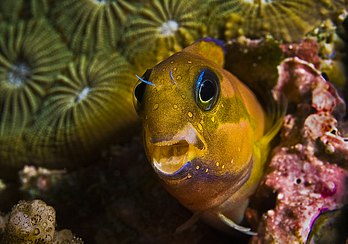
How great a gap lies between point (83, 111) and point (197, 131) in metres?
1.73

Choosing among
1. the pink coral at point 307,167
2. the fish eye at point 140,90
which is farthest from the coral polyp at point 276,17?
the fish eye at point 140,90

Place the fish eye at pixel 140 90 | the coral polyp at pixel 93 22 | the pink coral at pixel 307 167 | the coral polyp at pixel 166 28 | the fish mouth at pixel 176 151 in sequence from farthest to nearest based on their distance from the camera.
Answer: the coral polyp at pixel 93 22, the coral polyp at pixel 166 28, the pink coral at pixel 307 167, the fish eye at pixel 140 90, the fish mouth at pixel 176 151

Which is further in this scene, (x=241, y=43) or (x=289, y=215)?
(x=241, y=43)

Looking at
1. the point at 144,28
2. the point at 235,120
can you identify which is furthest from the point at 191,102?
the point at 144,28

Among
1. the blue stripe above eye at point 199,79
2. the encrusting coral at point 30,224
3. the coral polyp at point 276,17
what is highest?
the blue stripe above eye at point 199,79

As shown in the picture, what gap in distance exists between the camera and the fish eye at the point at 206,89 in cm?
213

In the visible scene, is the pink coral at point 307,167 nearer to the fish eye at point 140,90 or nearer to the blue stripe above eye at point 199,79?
the blue stripe above eye at point 199,79

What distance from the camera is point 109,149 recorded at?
12.0 feet

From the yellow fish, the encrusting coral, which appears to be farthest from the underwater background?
the encrusting coral

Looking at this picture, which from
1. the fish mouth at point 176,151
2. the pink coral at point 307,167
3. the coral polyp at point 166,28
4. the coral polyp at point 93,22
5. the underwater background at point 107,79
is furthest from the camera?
the coral polyp at point 93,22

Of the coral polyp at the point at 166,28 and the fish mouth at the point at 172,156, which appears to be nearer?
the fish mouth at the point at 172,156

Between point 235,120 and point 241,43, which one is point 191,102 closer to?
point 235,120

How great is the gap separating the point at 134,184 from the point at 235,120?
1.31m

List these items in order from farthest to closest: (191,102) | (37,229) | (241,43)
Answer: (241,43) → (37,229) → (191,102)
